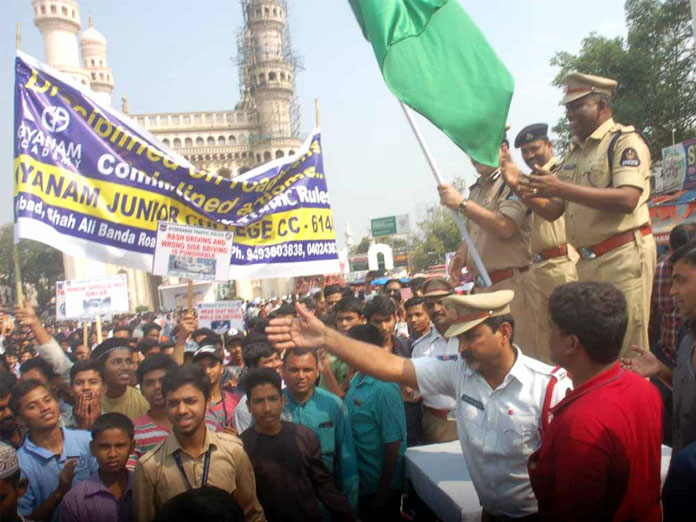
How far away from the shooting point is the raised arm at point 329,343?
2680 mm

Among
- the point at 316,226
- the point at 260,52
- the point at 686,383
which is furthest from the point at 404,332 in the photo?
the point at 260,52

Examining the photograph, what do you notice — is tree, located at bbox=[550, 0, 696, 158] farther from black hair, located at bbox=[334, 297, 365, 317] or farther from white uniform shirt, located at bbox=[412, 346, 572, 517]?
white uniform shirt, located at bbox=[412, 346, 572, 517]

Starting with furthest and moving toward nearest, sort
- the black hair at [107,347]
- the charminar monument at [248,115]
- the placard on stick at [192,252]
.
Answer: the charminar monument at [248,115]
the placard on stick at [192,252]
the black hair at [107,347]

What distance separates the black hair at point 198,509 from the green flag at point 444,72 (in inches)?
79.7

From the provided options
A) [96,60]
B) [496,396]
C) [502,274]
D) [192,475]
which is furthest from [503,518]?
[96,60]

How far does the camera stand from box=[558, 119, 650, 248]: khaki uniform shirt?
342 centimetres

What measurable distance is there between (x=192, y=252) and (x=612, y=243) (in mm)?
3230

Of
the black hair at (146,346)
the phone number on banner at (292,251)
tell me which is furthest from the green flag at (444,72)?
the black hair at (146,346)

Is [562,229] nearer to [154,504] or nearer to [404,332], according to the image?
[154,504]

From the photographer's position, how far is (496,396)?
2408 mm

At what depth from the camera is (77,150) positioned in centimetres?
471

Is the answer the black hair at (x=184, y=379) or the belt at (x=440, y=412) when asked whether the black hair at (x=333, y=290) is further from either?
the black hair at (x=184, y=379)

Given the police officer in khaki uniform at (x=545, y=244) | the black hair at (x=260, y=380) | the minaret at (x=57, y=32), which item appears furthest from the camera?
the minaret at (x=57, y=32)

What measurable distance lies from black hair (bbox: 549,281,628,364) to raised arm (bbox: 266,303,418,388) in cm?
94
